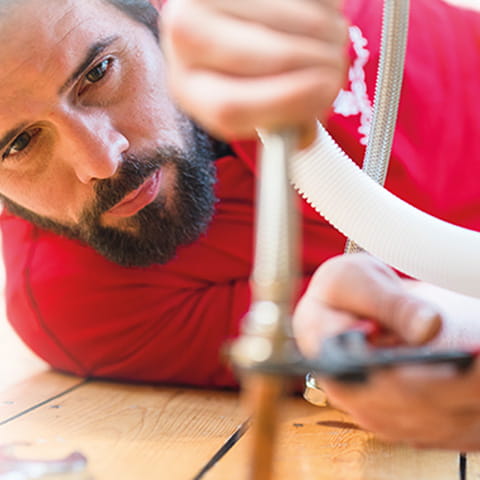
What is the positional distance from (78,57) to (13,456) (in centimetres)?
37

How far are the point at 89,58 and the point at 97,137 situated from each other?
0.08 meters

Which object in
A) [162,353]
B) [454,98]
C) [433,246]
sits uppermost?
[454,98]

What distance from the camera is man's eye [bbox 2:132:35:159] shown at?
69 cm

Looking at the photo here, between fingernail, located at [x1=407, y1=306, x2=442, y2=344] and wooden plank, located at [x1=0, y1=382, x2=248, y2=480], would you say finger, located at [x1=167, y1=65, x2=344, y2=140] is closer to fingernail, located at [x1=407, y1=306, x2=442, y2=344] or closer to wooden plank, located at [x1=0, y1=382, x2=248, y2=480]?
fingernail, located at [x1=407, y1=306, x2=442, y2=344]

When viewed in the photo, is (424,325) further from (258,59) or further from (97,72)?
(97,72)

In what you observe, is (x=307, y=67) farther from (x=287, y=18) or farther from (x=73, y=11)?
(x=73, y=11)

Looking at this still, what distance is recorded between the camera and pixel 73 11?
0.66 metres

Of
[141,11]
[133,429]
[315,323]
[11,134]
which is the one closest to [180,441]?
[133,429]

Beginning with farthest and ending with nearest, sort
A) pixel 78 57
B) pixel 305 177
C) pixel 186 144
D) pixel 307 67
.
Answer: pixel 186 144 → pixel 78 57 → pixel 305 177 → pixel 307 67

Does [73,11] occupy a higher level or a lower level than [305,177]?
higher

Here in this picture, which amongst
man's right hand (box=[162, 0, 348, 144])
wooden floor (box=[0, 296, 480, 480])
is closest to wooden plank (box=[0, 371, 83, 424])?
wooden floor (box=[0, 296, 480, 480])

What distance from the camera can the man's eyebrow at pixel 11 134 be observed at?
0.65 m

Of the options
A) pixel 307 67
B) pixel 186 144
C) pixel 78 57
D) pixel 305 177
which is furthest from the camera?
pixel 186 144

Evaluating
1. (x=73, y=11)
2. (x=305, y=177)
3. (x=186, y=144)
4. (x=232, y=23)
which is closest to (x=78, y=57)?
(x=73, y=11)
